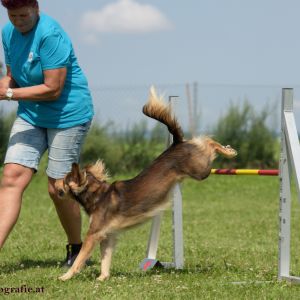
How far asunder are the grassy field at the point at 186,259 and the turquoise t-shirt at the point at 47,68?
4.13 ft

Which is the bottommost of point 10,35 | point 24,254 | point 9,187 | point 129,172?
point 129,172

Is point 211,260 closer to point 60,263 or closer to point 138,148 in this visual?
point 60,263

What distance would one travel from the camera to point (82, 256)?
18.3 feet

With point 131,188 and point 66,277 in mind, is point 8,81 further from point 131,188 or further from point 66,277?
point 66,277

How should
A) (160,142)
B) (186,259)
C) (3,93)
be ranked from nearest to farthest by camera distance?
1. (3,93)
2. (186,259)
3. (160,142)

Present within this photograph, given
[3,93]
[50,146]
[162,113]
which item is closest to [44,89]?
[3,93]

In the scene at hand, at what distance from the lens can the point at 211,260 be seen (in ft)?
22.7

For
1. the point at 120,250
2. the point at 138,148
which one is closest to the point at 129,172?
the point at 138,148

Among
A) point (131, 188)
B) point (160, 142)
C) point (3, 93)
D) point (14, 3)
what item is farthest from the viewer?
point (160, 142)

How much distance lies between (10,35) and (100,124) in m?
11.9

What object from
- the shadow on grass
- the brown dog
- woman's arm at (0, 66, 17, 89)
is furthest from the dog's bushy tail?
the shadow on grass

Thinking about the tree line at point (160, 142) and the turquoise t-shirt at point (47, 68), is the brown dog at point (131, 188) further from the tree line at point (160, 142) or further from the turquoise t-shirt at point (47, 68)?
the tree line at point (160, 142)

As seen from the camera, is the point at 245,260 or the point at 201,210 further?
the point at 201,210

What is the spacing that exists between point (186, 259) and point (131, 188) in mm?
1615
